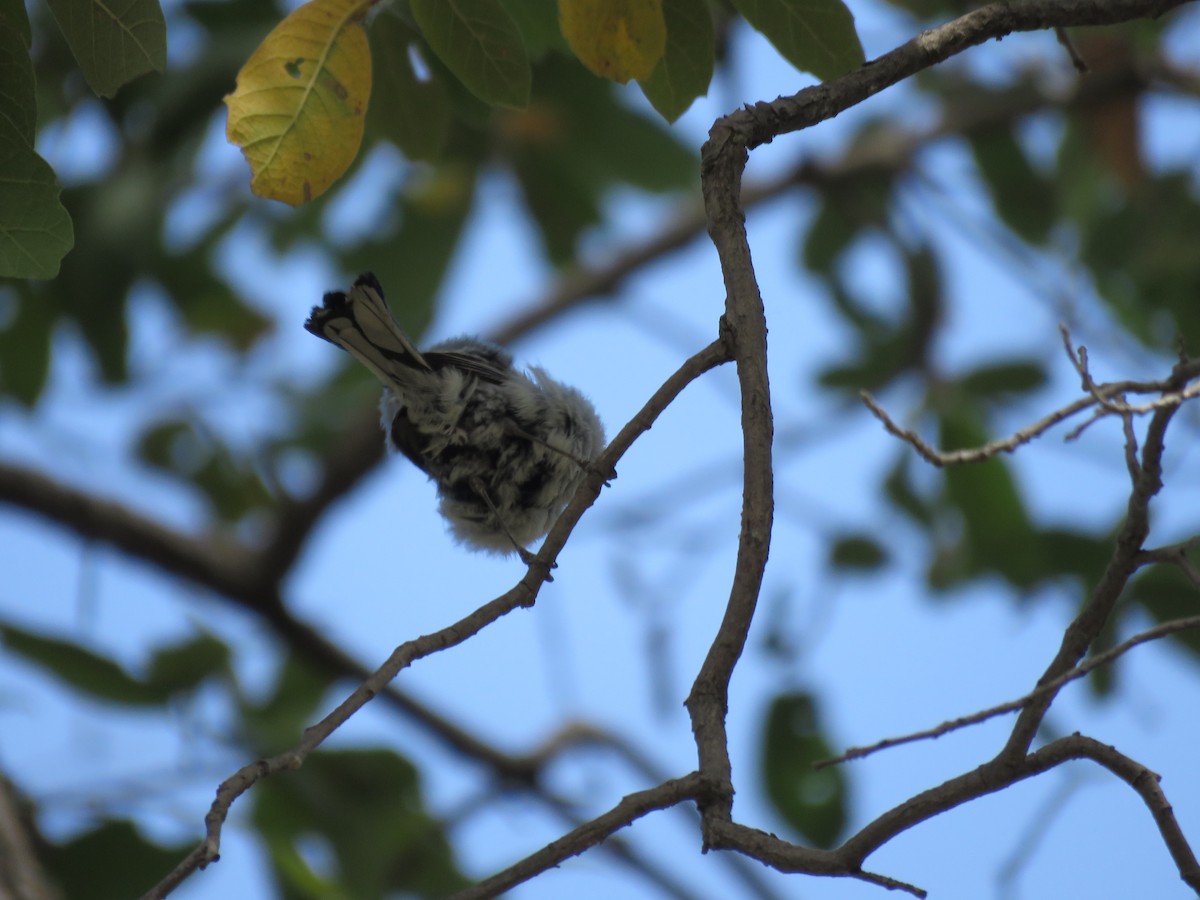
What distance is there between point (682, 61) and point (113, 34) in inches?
44.3

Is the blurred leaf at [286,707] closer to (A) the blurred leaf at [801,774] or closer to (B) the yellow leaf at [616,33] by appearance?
(A) the blurred leaf at [801,774]

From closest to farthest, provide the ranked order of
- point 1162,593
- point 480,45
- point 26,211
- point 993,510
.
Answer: point 26,211
point 480,45
point 1162,593
point 993,510

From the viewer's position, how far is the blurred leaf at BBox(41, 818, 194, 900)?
14.7 feet

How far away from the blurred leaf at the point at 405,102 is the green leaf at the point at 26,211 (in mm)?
973

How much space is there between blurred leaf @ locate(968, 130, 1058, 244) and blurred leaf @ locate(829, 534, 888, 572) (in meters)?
1.77

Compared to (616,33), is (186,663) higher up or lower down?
higher up

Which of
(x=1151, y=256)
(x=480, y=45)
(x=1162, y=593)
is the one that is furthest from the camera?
(x=1151, y=256)

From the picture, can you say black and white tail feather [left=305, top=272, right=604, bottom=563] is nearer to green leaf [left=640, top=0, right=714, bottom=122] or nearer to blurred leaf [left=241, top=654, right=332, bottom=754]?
green leaf [left=640, top=0, right=714, bottom=122]

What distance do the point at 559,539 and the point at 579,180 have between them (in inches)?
158

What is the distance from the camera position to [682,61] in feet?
8.61

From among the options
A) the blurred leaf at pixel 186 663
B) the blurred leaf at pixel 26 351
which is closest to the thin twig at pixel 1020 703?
the blurred leaf at pixel 186 663

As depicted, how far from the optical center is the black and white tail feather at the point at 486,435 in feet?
12.3

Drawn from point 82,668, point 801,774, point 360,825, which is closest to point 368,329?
point 82,668

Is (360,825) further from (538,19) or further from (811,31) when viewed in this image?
(811,31)
